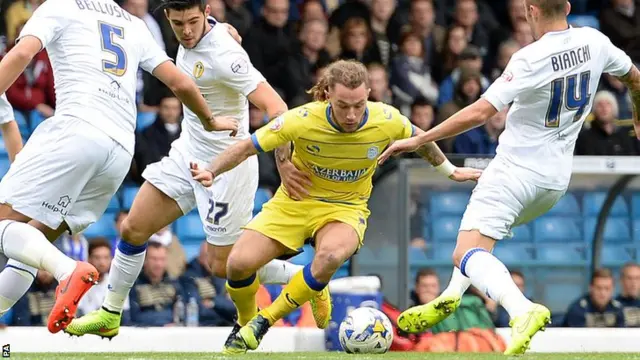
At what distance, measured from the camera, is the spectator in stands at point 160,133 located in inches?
534

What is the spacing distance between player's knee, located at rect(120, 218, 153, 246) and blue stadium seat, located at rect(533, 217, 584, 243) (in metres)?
4.89

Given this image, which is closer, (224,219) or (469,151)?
(224,219)

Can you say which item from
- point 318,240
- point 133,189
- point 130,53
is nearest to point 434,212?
point 133,189

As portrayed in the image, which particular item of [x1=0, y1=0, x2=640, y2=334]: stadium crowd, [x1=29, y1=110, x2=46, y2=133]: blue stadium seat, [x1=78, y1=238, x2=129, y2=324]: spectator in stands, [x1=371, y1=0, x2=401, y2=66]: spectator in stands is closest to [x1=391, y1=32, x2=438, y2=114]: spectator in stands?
[x1=0, y1=0, x2=640, y2=334]: stadium crowd

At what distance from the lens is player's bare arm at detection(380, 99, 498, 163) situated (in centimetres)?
818

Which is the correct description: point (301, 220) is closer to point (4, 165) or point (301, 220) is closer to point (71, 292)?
point (71, 292)

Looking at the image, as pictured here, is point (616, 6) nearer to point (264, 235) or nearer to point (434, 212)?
point (434, 212)

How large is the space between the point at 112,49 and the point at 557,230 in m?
5.98

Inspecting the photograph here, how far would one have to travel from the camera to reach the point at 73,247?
1259 cm

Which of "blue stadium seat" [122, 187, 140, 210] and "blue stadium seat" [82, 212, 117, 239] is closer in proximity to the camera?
"blue stadium seat" [82, 212, 117, 239]

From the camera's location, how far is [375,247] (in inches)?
515

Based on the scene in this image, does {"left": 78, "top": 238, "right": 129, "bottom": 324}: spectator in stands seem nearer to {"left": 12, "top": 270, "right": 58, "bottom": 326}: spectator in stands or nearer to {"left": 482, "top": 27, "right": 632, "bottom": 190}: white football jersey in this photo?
{"left": 12, "top": 270, "right": 58, "bottom": 326}: spectator in stands

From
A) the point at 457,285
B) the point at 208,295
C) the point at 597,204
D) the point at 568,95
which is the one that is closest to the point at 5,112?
the point at 457,285

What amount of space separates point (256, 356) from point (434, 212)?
15.4 ft
